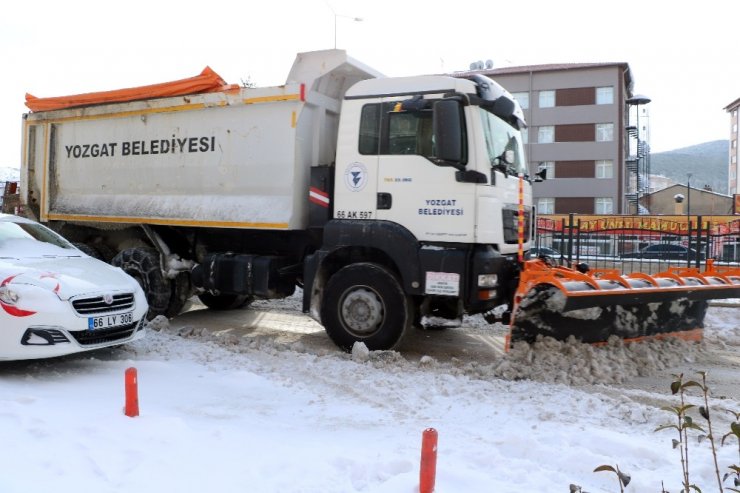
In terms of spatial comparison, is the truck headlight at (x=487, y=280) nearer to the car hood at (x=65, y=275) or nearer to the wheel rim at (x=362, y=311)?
the wheel rim at (x=362, y=311)

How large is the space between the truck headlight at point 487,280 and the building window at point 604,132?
42782mm

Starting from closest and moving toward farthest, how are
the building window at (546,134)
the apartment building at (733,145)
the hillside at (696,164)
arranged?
1. the building window at (546,134)
2. the apartment building at (733,145)
3. the hillside at (696,164)

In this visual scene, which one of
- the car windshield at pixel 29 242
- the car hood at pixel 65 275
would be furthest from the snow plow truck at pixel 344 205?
the car hood at pixel 65 275

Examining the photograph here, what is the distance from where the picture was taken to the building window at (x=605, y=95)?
1756 inches

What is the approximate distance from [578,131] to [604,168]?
337 cm

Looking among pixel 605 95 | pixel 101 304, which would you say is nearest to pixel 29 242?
pixel 101 304

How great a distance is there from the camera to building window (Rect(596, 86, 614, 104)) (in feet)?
146

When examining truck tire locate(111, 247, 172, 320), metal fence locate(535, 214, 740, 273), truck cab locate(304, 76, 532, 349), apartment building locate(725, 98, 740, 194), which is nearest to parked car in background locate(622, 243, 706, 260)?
metal fence locate(535, 214, 740, 273)

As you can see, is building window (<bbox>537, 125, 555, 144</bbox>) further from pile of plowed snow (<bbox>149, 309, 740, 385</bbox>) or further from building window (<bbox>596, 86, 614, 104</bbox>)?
pile of plowed snow (<bbox>149, 309, 740, 385</bbox>)

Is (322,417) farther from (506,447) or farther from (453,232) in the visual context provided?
(453,232)

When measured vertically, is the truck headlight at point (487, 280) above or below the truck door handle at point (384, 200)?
below

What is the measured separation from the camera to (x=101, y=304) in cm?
574

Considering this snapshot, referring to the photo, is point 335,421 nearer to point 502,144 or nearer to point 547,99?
point 502,144

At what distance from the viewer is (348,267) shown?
679 centimetres
